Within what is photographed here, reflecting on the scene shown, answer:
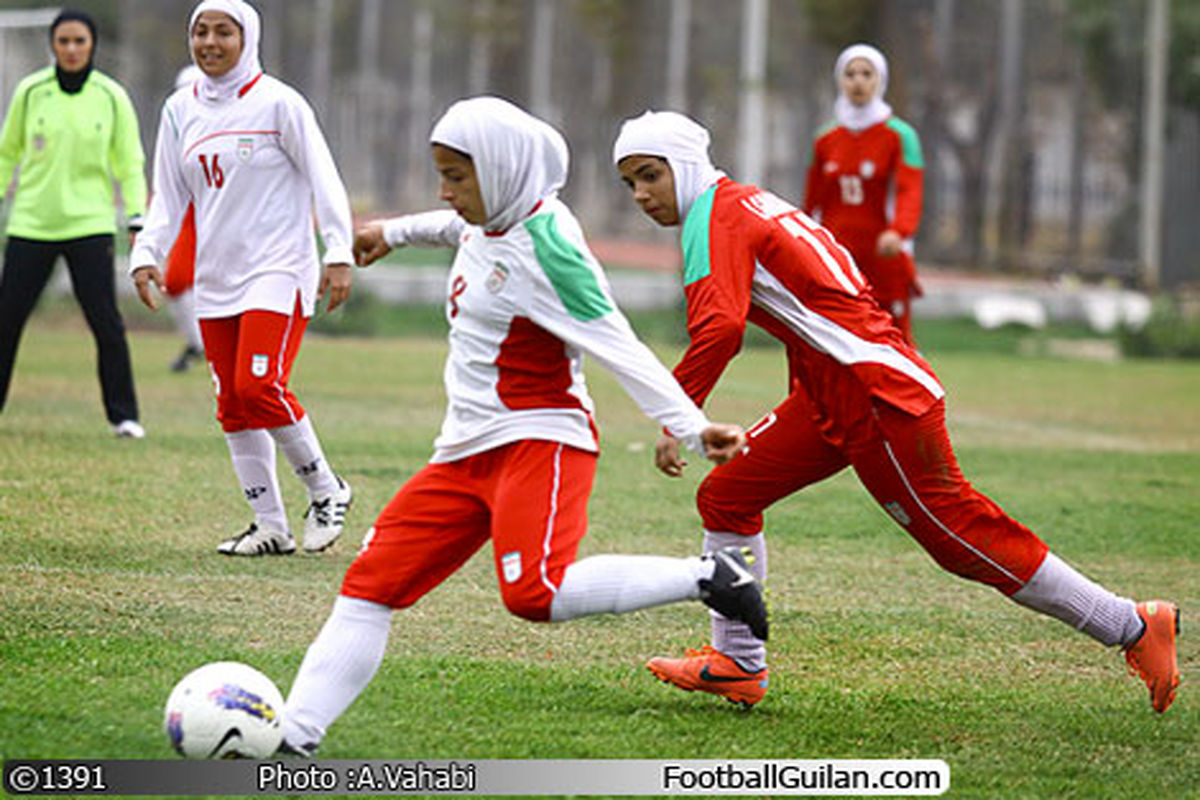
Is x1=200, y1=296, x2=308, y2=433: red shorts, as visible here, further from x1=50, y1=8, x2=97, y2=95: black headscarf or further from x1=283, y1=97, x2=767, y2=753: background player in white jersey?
x1=50, y1=8, x2=97, y2=95: black headscarf

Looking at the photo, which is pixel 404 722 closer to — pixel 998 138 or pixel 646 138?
pixel 646 138

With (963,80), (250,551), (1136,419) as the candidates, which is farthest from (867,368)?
(963,80)

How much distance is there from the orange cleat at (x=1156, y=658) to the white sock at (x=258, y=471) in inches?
152

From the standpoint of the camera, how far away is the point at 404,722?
5633mm

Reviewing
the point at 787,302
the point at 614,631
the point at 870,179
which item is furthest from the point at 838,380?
the point at 870,179

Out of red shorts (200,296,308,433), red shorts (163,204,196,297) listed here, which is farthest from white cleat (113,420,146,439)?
red shorts (200,296,308,433)

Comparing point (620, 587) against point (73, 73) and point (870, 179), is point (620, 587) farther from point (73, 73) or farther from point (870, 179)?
point (870, 179)

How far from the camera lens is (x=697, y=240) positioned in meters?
5.88

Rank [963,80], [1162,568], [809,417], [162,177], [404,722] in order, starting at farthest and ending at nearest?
1. [963,80]
2. [1162,568]
3. [162,177]
4. [809,417]
5. [404,722]

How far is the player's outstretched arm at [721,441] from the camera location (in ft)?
16.5

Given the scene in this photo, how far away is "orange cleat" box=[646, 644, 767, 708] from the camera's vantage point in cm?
607

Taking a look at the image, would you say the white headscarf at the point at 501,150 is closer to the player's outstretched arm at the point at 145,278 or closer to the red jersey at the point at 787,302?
the red jersey at the point at 787,302

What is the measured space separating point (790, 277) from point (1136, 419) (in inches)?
425

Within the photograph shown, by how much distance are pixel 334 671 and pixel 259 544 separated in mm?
3332
